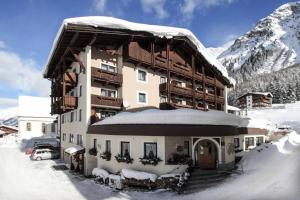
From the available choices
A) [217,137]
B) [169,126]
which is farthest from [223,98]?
[169,126]

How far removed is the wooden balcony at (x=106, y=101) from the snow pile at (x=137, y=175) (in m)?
8.92

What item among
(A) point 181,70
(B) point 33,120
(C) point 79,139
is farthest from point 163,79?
(B) point 33,120

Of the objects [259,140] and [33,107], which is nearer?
[259,140]

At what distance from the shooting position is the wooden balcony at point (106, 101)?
2678 centimetres

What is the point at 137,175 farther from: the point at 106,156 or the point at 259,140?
the point at 259,140

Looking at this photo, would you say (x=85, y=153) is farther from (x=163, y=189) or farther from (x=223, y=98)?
(x=223, y=98)

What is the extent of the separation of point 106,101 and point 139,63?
593 cm

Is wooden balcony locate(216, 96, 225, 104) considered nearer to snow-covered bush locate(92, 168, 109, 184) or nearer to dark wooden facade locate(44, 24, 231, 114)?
dark wooden facade locate(44, 24, 231, 114)

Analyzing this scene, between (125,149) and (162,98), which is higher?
(162,98)

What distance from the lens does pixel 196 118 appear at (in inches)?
794

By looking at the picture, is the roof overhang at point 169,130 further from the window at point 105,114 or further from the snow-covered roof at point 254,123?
the snow-covered roof at point 254,123

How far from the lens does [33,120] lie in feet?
196

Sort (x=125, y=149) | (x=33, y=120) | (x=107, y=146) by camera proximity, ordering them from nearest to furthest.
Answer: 1. (x=125, y=149)
2. (x=107, y=146)
3. (x=33, y=120)

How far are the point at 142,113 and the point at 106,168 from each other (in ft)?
17.8
